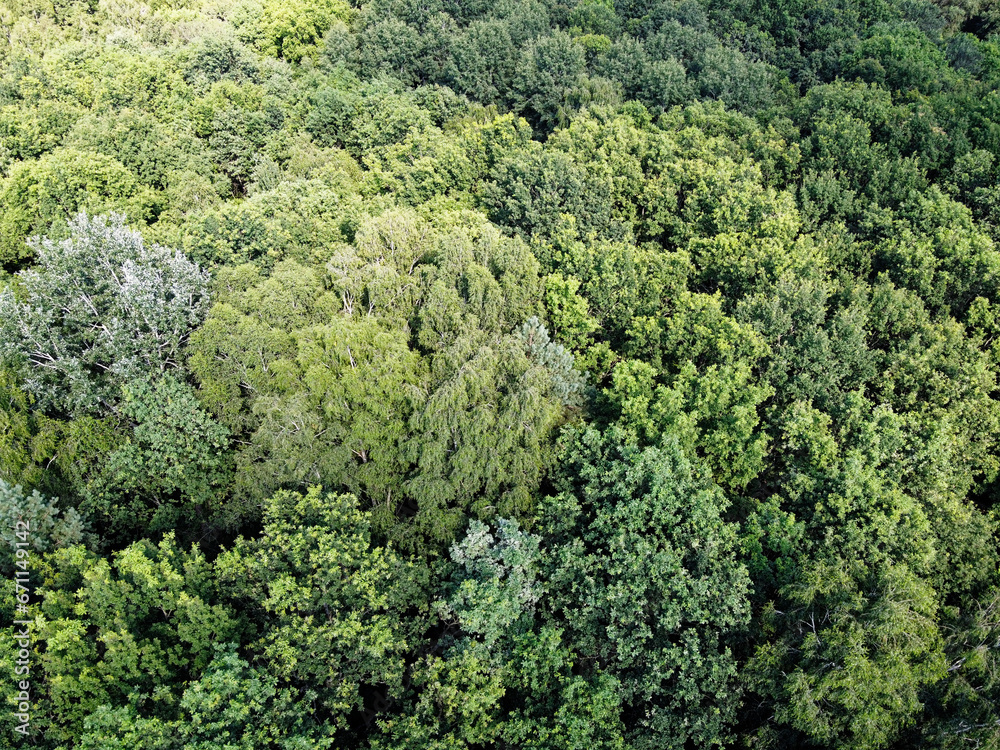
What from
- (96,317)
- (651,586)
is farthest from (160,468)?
(651,586)

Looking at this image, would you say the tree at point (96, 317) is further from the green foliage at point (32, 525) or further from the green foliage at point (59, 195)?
the green foliage at point (59, 195)

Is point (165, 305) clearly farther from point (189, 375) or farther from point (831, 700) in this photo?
point (831, 700)

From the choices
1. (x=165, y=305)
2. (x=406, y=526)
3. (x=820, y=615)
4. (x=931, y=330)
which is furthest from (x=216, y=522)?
(x=931, y=330)

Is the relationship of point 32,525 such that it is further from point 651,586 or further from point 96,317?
point 651,586

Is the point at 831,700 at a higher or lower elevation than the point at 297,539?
higher

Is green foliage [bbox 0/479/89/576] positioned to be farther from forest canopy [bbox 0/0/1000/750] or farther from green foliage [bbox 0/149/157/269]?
green foliage [bbox 0/149/157/269]

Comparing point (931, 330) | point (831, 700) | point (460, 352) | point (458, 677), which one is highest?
point (931, 330)

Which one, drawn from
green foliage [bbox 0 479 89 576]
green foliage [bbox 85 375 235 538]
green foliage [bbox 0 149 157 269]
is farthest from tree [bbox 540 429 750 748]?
green foliage [bbox 0 149 157 269]

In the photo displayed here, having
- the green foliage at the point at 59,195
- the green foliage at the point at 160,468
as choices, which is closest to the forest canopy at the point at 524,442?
the green foliage at the point at 160,468

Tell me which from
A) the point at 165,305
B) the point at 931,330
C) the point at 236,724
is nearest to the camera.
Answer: the point at 236,724
